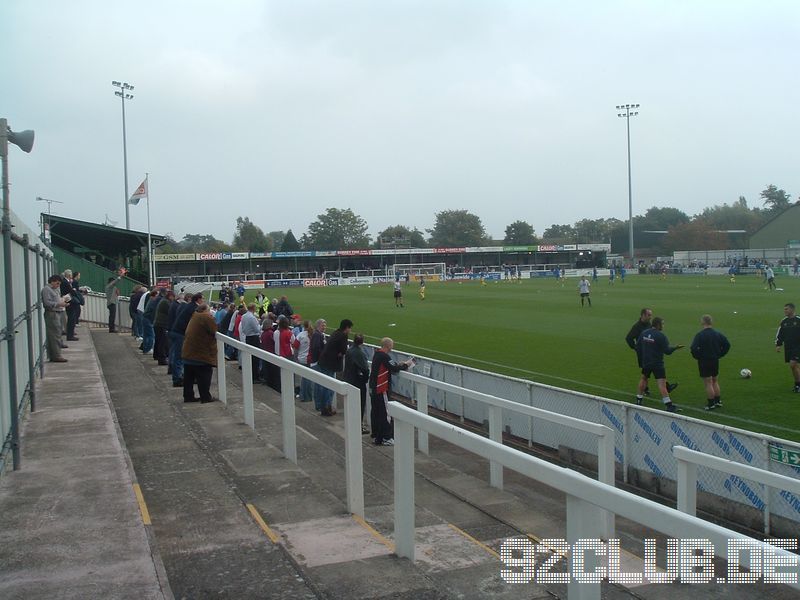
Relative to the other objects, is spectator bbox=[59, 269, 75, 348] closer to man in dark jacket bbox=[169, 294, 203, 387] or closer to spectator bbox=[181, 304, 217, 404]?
man in dark jacket bbox=[169, 294, 203, 387]

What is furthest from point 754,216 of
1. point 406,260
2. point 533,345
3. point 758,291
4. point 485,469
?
point 485,469

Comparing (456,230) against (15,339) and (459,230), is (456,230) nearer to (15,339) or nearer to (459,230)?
(459,230)

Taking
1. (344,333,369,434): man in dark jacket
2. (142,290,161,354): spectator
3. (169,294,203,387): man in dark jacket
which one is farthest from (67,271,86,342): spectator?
(344,333,369,434): man in dark jacket

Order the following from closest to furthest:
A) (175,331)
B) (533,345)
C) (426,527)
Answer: (426,527) < (175,331) < (533,345)

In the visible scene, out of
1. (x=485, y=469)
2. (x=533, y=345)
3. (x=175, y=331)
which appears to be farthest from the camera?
(x=533, y=345)

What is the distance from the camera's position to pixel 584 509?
3039mm

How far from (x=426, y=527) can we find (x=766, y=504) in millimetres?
4295

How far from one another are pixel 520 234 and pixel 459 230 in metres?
12.5

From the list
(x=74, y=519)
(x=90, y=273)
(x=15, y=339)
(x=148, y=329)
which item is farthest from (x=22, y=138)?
(x=90, y=273)

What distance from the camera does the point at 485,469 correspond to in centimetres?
914

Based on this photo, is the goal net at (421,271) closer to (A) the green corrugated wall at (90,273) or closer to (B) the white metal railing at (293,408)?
(A) the green corrugated wall at (90,273)

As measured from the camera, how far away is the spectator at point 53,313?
11430mm

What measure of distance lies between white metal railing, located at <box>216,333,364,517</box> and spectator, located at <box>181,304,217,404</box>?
135 millimetres

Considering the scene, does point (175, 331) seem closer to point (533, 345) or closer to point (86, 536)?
point (86, 536)
